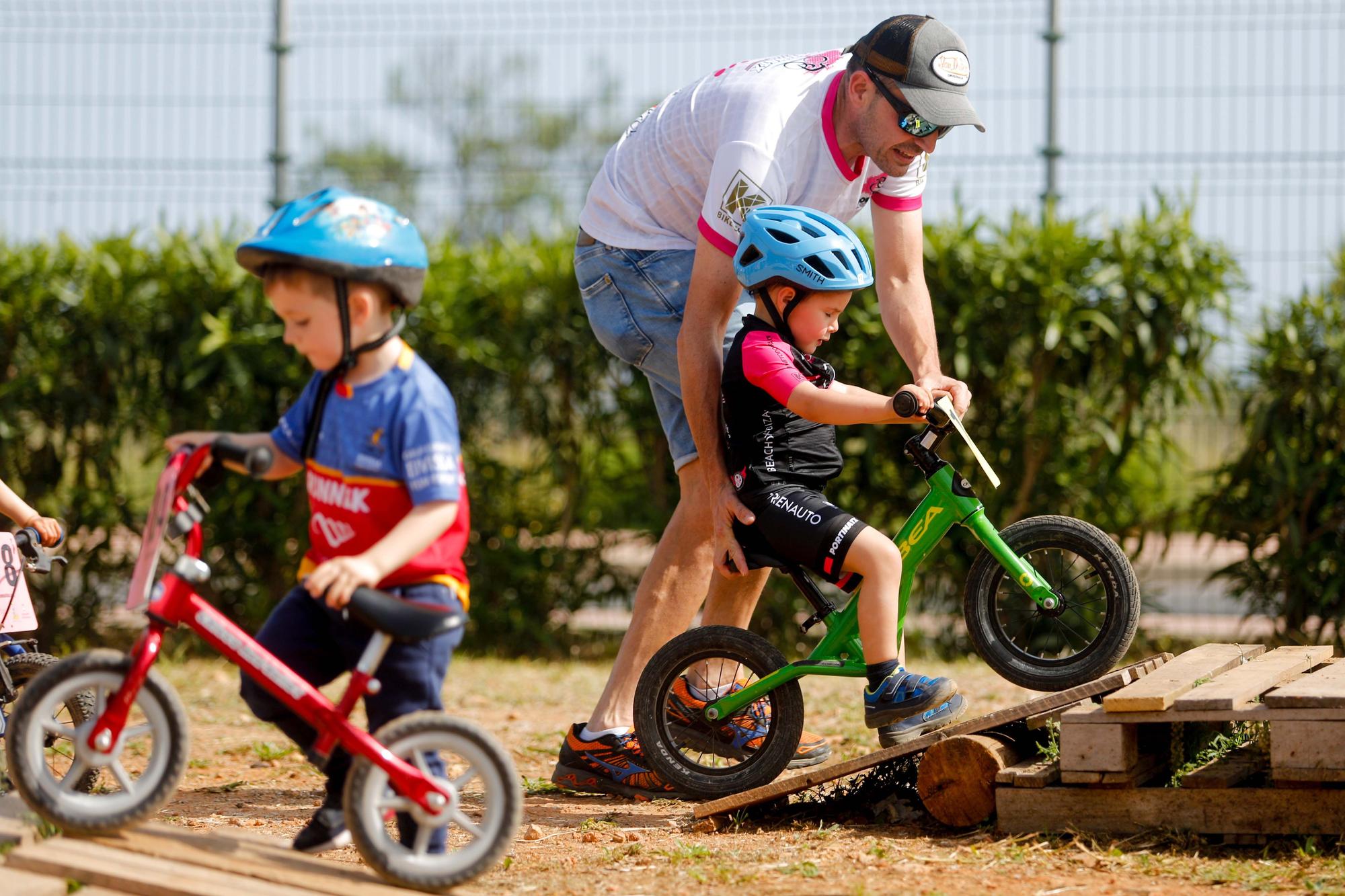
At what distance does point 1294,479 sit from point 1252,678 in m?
3.17

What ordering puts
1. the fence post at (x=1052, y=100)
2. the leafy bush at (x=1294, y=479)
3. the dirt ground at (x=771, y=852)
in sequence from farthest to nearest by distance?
the fence post at (x=1052, y=100) < the leafy bush at (x=1294, y=479) < the dirt ground at (x=771, y=852)

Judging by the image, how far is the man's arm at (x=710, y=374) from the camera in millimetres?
4027

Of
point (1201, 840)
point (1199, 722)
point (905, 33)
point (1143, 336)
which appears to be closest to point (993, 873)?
point (1201, 840)

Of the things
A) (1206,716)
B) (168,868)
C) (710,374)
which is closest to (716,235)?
(710,374)

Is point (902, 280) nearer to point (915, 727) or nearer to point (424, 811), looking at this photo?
point (915, 727)

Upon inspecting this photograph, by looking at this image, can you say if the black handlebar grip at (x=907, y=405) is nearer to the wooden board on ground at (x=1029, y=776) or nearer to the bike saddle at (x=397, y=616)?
the wooden board on ground at (x=1029, y=776)

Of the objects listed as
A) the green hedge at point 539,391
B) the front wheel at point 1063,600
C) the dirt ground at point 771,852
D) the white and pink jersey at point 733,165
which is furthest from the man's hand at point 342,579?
the green hedge at point 539,391

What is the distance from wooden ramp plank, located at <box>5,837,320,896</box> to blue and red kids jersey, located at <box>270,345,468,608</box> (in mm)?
609

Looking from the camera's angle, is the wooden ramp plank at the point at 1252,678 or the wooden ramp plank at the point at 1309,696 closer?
the wooden ramp plank at the point at 1309,696

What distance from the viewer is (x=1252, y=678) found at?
3.93 m

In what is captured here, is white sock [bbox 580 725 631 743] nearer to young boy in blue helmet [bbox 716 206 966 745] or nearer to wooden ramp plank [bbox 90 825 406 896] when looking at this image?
young boy in blue helmet [bbox 716 206 966 745]

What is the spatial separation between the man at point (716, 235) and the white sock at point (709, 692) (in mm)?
213

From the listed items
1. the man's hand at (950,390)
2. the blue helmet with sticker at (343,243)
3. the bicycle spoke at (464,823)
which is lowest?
the bicycle spoke at (464,823)

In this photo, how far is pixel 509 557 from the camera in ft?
24.8
